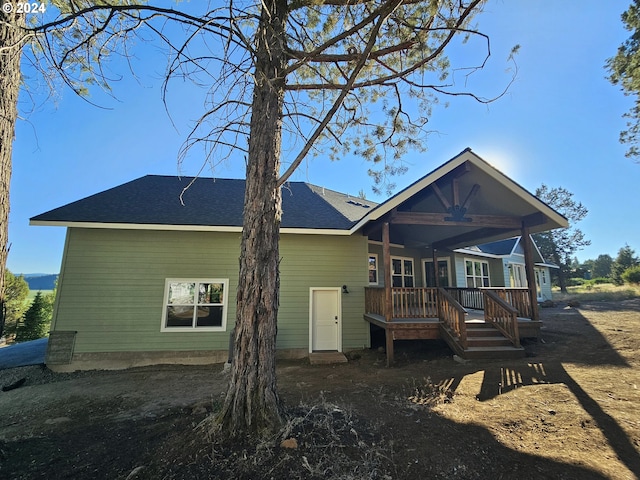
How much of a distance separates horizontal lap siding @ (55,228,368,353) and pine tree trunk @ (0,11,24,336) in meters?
5.19

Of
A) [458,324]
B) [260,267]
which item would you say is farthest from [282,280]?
[260,267]

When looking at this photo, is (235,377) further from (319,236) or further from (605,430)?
(319,236)

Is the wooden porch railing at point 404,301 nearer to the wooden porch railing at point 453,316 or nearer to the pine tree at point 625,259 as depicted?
the wooden porch railing at point 453,316

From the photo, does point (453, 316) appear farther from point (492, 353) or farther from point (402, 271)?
point (402, 271)

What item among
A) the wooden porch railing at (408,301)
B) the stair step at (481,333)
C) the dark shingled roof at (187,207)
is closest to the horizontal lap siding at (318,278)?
the dark shingled roof at (187,207)

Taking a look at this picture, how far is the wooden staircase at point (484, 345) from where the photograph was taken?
659cm

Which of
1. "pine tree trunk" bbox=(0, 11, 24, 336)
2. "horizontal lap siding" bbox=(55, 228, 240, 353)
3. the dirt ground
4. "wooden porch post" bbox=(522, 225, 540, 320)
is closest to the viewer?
the dirt ground

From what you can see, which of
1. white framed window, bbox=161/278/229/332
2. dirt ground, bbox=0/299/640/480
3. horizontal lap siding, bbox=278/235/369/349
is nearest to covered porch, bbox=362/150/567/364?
horizontal lap siding, bbox=278/235/369/349

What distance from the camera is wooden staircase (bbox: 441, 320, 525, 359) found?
21.6 feet

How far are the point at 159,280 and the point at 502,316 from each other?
9.59 meters

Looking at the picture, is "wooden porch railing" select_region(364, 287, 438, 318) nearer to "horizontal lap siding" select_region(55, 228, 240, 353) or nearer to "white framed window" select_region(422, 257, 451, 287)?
"horizontal lap siding" select_region(55, 228, 240, 353)

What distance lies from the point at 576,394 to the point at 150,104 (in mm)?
8154

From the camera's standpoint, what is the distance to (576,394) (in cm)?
436

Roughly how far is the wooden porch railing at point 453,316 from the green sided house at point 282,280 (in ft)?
0.10
